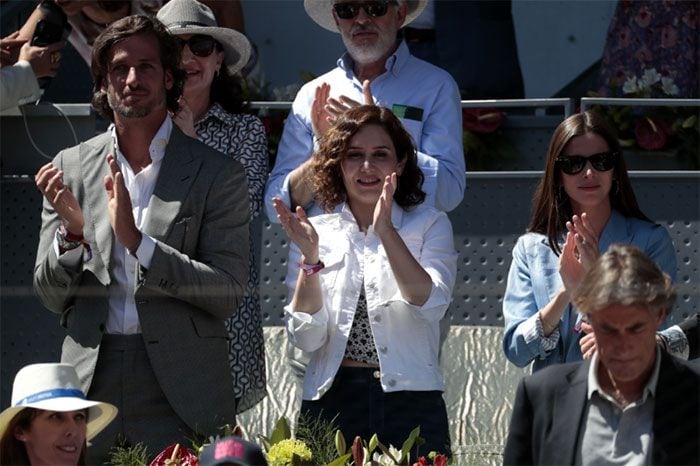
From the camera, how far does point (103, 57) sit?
5.22 m

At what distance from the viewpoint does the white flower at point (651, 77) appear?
707 centimetres

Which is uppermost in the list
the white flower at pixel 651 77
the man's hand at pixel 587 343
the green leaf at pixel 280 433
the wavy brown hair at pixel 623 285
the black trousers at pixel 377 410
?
the wavy brown hair at pixel 623 285

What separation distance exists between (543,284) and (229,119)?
1.37 meters

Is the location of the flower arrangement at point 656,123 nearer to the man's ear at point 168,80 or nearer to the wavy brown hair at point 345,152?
the wavy brown hair at point 345,152

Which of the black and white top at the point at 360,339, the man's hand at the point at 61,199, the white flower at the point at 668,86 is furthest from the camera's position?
the white flower at the point at 668,86

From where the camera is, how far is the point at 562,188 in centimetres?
511

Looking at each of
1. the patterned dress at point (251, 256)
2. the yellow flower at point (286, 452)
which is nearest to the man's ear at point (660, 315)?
the yellow flower at point (286, 452)

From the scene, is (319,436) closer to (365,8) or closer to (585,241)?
(585,241)

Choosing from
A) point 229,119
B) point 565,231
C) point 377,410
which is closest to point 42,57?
point 229,119

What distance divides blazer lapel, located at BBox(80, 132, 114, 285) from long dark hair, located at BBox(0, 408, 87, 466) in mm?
803

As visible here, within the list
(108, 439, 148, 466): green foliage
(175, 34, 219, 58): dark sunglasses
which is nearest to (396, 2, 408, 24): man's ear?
(175, 34, 219, 58): dark sunglasses

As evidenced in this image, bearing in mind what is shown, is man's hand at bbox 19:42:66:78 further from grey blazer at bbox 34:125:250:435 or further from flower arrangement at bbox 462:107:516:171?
flower arrangement at bbox 462:107:516:171

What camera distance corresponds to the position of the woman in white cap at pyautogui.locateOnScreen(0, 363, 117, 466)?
4.23 m

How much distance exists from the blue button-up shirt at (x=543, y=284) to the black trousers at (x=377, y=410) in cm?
32
